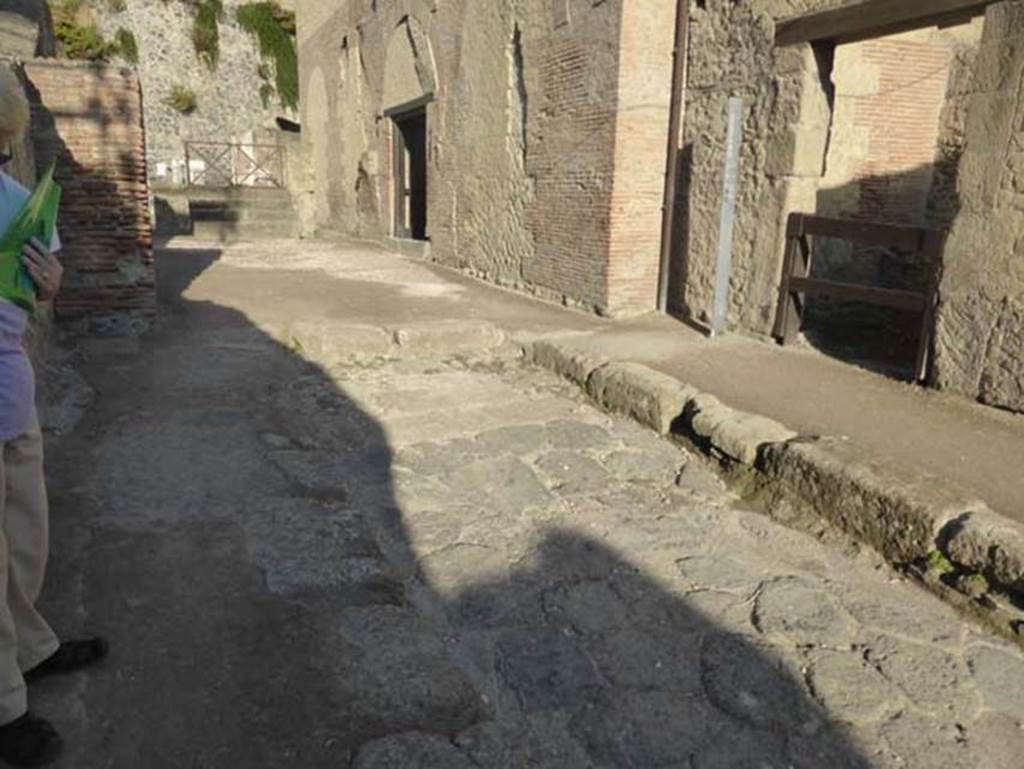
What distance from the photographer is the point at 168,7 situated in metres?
22.4

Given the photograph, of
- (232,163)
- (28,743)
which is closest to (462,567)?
(28,743)

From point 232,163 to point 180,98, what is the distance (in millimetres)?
2265

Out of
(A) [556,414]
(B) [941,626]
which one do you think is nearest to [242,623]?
(B) [941,626]

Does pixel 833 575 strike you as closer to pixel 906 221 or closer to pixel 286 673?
pixel 286 673

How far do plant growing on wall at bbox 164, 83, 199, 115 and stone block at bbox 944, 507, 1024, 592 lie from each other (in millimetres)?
24506

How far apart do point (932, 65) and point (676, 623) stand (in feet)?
22.6

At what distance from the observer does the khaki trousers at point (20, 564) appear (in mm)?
1764

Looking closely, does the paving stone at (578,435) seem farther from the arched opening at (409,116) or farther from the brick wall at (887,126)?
the arched opening at (409,116)

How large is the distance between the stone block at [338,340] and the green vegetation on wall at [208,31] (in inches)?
816

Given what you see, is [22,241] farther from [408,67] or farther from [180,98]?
[180,98]

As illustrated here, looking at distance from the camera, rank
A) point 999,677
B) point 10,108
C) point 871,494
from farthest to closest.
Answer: point 871,494 → point 999,677 → point 10,108

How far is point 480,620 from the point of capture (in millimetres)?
2566

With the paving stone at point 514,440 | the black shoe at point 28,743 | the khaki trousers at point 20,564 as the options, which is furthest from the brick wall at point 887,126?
the black shoe at point 28,743

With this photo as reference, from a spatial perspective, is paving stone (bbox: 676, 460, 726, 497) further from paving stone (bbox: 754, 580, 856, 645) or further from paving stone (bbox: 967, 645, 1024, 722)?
paving stone (bbox: 967, 645, 1024, 722)
